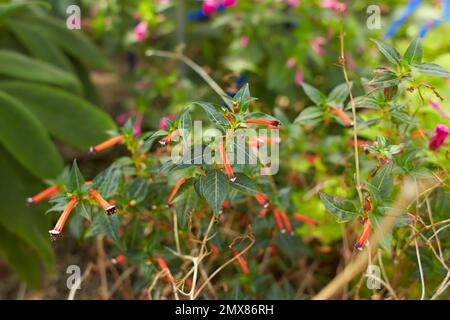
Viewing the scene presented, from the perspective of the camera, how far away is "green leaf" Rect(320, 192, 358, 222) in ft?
2.60

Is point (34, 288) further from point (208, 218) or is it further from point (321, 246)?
point (321, 246)

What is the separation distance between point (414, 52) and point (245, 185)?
277 millimetres

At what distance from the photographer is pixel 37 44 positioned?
1433 mm

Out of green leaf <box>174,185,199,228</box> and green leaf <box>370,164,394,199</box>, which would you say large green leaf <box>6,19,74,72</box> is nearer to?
green leaf <box>174,185,199,228</box>

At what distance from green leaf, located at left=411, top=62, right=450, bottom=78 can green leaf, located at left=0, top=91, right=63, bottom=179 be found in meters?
0.67

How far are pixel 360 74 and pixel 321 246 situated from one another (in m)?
0.47

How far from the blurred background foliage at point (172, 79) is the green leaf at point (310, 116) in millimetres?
68

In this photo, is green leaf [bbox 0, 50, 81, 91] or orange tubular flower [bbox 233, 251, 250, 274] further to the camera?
green leaf [bbox 0, 50, 81, 91]

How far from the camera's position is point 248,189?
820 mm

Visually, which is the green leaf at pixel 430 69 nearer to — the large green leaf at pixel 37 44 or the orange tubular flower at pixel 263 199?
the orange tubular flower at pixel 263 199

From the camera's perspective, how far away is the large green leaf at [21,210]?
3.78ft

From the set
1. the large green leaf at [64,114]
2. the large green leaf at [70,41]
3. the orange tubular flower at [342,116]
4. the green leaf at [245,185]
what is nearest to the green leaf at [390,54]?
the orange tubular flower at [342,116]

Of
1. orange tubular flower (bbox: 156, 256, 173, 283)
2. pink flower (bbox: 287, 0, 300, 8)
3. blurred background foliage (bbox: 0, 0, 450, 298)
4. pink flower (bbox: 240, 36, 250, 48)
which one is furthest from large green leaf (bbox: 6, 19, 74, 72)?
orange tubular flower (bbox: 156, 256, 173, 283)
